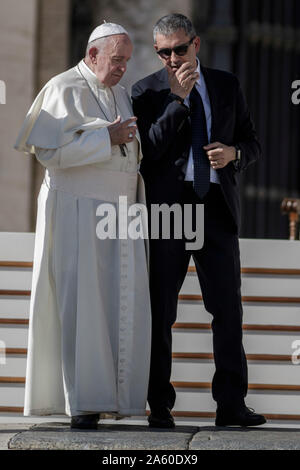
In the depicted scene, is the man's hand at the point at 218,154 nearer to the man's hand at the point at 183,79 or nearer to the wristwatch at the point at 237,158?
the wristwatch at the point at 237,158

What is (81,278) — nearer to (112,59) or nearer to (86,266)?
(86,266)

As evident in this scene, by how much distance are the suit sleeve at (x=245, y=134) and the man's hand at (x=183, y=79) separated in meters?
0.36

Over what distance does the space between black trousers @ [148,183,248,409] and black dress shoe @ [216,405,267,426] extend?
0.12 feet

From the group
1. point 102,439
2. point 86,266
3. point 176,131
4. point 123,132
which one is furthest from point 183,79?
point 102,439

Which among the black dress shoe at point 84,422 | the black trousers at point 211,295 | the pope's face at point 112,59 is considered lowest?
the black dress shoe at point 84,422

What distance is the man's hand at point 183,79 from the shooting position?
5.56 m

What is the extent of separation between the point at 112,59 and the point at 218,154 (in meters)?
0.66

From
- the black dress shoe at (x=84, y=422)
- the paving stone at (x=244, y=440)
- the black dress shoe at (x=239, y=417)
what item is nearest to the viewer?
the paving stone at (x=244, y=440)

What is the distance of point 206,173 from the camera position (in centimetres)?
566

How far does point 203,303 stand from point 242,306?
0.66 feet

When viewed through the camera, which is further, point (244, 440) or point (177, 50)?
point (177, 50)

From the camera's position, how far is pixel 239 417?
18.7 ft

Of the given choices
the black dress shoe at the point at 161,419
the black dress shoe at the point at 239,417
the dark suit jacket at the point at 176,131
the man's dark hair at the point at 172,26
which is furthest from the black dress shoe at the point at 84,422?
the man's dark hair at the point at 172,26
